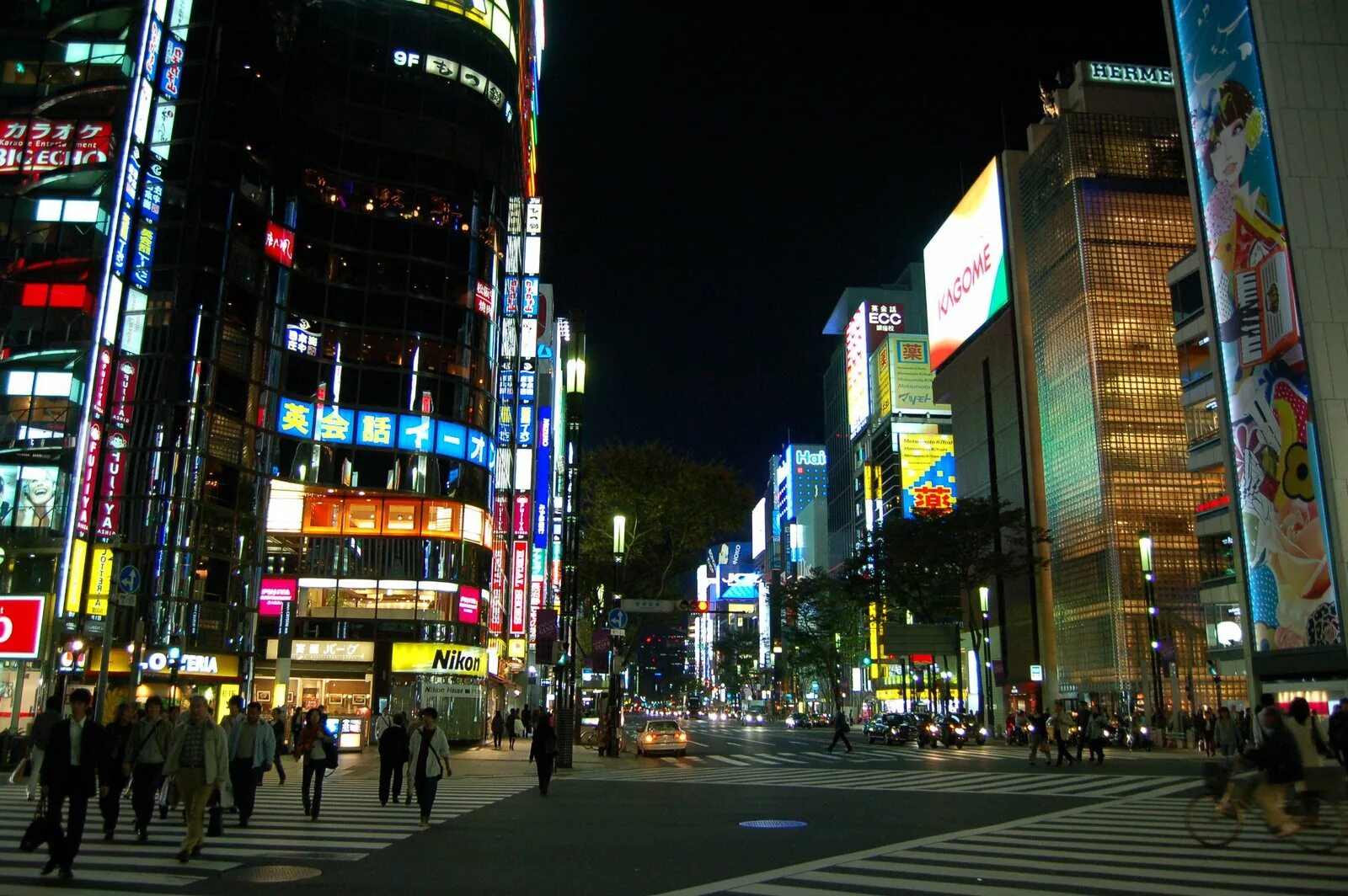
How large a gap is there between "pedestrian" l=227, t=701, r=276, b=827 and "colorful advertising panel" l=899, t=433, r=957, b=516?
287 ft

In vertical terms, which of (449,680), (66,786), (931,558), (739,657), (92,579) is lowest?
(66,786)

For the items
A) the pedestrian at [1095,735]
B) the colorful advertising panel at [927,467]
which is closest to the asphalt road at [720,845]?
the pedestrian at [1095,735]

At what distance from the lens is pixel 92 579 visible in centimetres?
2848

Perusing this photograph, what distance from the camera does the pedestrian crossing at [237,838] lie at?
→ 976cm

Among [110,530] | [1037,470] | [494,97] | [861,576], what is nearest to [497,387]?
[494,97]

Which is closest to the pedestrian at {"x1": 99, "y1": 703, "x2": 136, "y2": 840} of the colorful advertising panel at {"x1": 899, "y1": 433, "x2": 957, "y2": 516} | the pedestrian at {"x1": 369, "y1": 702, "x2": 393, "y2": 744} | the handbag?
the handbag

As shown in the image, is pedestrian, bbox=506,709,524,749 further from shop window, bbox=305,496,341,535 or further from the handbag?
the handbag

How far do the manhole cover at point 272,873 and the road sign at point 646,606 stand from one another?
18.6 m

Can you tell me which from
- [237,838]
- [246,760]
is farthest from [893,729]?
[237,838]

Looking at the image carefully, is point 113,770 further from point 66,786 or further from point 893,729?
point 893,729

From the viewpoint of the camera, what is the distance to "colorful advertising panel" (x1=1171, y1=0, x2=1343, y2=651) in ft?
97.8

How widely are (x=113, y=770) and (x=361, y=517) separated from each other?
3223 centimetres

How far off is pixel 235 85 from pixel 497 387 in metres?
16.7

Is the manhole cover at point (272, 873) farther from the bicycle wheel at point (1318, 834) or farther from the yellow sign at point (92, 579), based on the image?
the yellow sign at point (92, 579)
